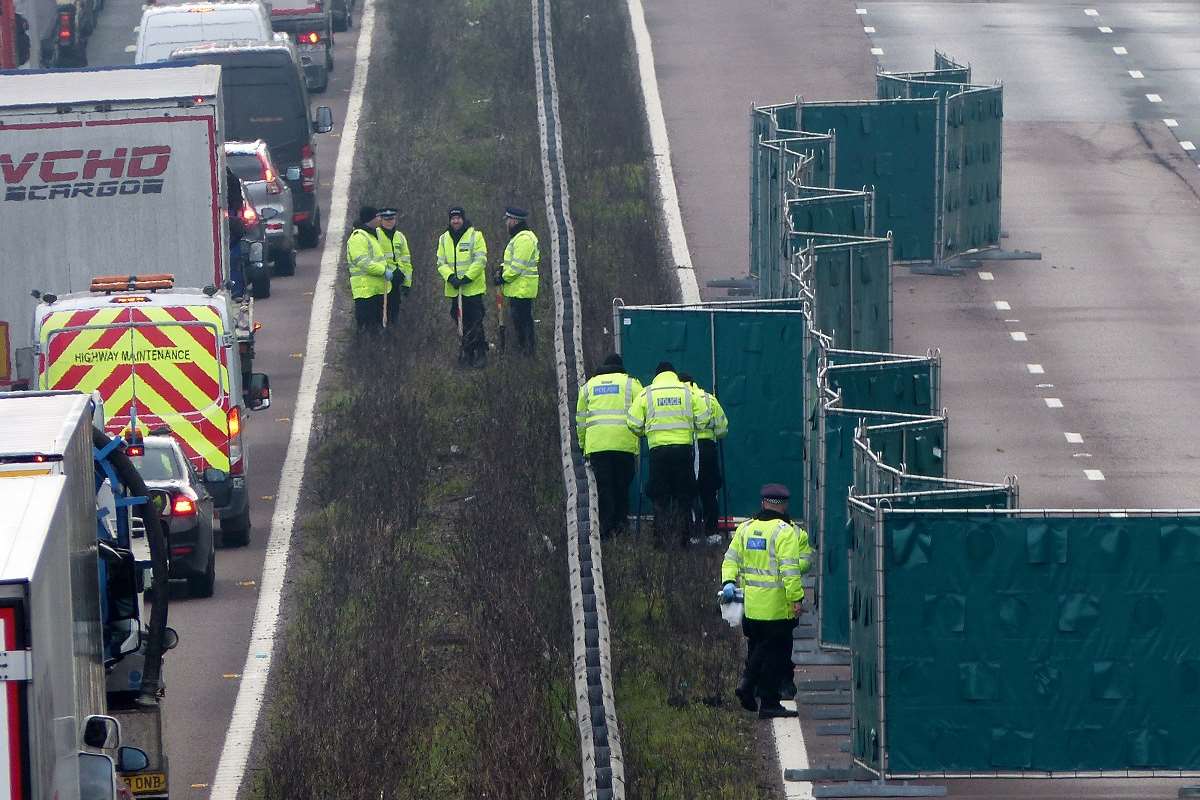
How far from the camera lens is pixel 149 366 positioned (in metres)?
19.9

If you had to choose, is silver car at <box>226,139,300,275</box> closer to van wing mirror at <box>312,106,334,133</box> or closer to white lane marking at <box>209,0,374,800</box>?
white lane marking at <box>209,0,374,800</box>

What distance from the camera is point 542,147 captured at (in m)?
32.0

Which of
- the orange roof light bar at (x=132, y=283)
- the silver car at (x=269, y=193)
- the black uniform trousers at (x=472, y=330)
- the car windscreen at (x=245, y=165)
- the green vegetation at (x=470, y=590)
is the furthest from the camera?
the car windscreen at (x=245, y=165)

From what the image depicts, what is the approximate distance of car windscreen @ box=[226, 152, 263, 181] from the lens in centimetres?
3025

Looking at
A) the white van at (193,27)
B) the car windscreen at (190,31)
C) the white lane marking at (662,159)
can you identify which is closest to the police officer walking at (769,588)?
the white lane marking at (662,159)

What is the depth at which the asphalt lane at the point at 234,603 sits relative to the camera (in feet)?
50.9

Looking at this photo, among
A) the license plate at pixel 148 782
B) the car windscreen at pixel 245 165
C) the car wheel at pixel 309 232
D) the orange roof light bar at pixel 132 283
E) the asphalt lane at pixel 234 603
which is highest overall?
the car windscreen at pixel 245 165

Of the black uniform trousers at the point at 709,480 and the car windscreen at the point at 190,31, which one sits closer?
the black uniform trousers at the point at 709,480

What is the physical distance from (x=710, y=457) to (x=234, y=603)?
360 centimetres

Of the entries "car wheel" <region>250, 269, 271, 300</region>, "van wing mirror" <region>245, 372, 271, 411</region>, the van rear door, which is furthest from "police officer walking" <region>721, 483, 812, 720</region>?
"car wheel" <region>250, 269, 271, 300</region>

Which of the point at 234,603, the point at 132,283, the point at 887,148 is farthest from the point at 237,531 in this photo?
the point at 887,148

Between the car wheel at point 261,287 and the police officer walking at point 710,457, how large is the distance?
11.2 m

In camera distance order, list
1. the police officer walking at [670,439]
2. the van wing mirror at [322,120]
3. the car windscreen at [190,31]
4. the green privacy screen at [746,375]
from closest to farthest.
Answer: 1. the police officer walking at [670,439]
2. the green privacy screen at [746,375]
3. the van wing mirror at [322,120]
4. the car windscreen at [190,31]

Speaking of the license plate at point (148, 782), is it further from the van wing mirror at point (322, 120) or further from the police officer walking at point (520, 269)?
the van wing mirror at point (322, 120)
